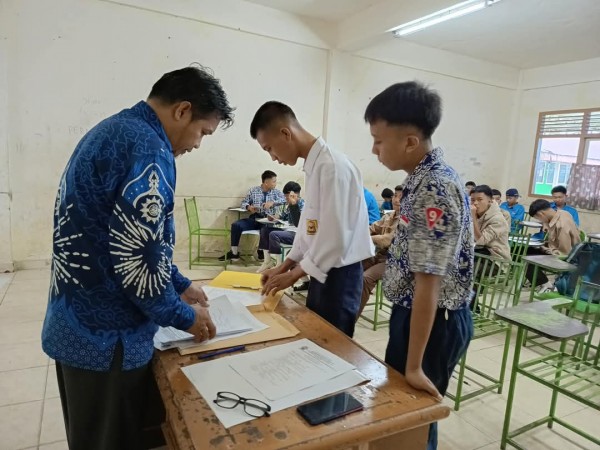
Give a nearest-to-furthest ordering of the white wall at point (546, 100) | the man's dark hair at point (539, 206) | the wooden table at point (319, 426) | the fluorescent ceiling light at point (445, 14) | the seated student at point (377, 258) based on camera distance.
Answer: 1. the wooden table at point (319, 426)
2. the seated student at point (377, 258)
3. the fluorescent ceiling light at point (445, 14)
4. the man's dark hair at point (539, 206)
5. the white wall at point (546, 100)

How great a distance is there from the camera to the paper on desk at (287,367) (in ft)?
2.73

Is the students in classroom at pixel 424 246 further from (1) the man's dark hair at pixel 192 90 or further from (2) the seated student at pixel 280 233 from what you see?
(2) the seated student at pixel 280 233

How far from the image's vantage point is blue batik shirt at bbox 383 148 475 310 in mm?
918

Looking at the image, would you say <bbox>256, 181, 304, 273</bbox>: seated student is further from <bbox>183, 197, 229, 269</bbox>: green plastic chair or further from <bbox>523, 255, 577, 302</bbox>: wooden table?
<bbox>523, 255, 577, 302</bbox>: wooden table

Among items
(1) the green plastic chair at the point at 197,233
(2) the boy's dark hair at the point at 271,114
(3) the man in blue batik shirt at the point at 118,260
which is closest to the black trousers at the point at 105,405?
(3) the man in blue batik shirt at the point at 118,260

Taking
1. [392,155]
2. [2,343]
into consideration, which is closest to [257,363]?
[392,155]

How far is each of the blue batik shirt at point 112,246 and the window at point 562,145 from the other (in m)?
7.77

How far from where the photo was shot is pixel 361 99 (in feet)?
19.9

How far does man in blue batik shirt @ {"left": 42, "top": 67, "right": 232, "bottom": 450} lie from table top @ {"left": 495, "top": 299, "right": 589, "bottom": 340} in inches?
57.5

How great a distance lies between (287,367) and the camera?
91 cm

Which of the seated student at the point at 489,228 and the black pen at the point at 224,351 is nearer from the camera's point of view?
the black pen at the point at 224,351

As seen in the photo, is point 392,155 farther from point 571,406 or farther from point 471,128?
point 471,128

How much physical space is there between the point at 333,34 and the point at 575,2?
285cm

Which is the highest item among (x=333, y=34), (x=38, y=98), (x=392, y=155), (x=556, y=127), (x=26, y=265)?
(x=333, y=34)
